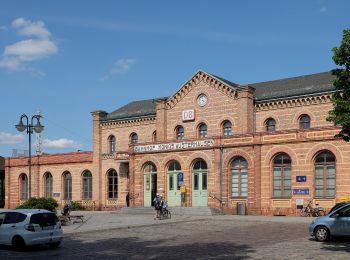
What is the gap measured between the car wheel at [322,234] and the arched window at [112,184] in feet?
96.7

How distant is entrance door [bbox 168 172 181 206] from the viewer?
39688mm

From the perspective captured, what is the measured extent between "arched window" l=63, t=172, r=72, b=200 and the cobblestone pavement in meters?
24.9

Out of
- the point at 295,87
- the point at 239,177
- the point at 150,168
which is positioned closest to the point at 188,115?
the point at 150,168

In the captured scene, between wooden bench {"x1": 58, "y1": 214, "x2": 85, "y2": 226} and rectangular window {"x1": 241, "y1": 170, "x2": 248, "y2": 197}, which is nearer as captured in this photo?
wooden bench {"x1": 58, "y1": 214, "x2": 85, "y2": 226}

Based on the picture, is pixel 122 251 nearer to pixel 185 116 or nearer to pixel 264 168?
pixel 264 168

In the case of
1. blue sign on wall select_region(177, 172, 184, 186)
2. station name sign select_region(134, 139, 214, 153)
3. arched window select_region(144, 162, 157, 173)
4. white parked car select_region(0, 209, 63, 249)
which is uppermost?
station name sign select_region(134, 139, 214, 153)

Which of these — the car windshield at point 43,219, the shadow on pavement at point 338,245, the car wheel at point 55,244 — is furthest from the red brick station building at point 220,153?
the car windshield at point 43,219

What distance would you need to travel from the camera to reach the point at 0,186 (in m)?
60.4

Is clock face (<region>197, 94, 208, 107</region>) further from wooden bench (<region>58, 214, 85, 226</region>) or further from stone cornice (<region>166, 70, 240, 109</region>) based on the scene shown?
wooden bench (<region>58, 214, 85, 226</region>)

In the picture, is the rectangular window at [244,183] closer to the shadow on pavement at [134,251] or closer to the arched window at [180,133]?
the arched window at [180,133]

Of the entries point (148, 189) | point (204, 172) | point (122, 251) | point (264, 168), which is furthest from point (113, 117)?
point (122, 251)

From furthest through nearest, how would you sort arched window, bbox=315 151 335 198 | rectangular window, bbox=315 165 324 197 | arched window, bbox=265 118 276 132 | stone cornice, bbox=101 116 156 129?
stone cornice, bbox=101 116 156 129 → arched window, bbox=265 118 276 132 → rectangular window, bbox=315 165 324 197 → arched window, bbox=315 151 335 198

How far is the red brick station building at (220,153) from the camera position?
33.5 metres

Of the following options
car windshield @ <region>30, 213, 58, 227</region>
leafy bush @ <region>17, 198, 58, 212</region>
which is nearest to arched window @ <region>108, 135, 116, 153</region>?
leafy bush @ <region>17, 198, 58, 212</region>
